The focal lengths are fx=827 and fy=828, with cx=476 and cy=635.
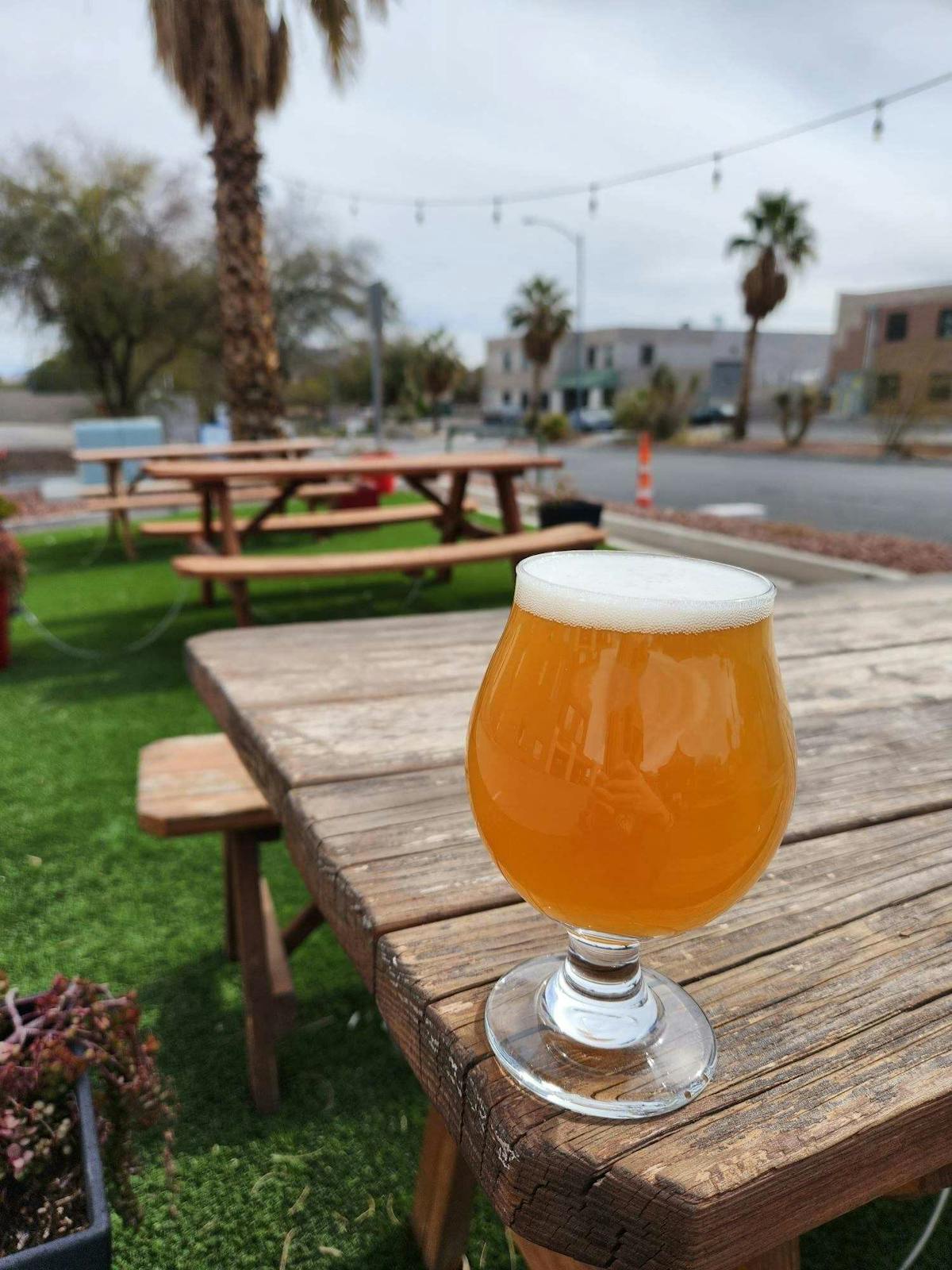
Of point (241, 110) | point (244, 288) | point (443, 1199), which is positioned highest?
point (241, 110)

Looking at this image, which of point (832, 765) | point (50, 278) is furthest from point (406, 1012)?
point (50, 278)

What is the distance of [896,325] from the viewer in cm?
4147

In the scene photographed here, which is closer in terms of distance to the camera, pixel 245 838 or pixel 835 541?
pixel 245 838

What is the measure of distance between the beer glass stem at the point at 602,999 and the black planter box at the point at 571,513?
228 inches

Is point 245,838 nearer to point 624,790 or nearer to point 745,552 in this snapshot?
point 624,790

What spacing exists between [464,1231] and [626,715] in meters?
1.11

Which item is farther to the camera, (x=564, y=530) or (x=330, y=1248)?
(x=564, y=530)

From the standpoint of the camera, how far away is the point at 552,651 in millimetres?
542

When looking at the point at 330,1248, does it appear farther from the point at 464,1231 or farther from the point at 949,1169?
the point at 949,1169

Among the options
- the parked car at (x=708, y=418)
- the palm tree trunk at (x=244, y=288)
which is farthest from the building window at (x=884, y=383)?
the palm tree trunk at (x=244, y=288)

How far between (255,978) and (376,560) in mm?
2917

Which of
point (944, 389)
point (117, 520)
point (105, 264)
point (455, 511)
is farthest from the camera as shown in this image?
point (944, 389)

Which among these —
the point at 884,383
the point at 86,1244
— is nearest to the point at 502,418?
the point at 884,383

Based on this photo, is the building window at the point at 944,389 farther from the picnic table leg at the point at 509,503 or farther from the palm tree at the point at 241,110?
the picnic table leg at the point at 509,503
